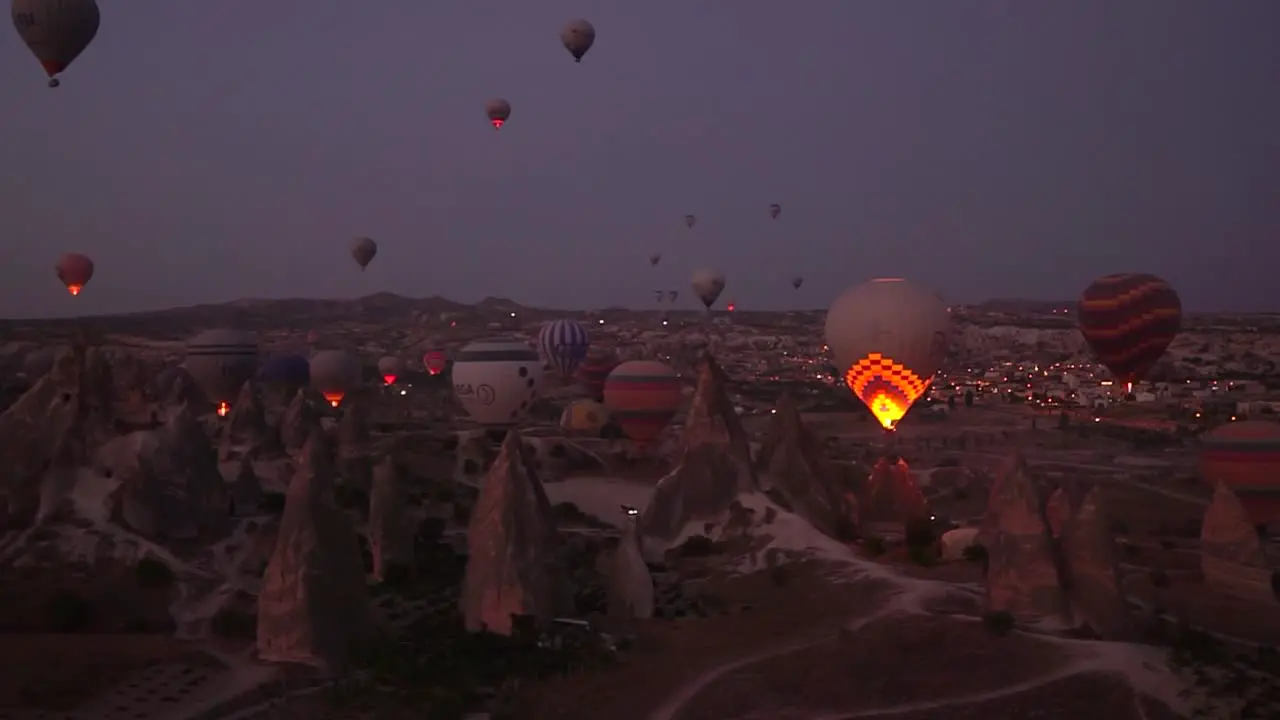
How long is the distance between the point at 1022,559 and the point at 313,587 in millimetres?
10423

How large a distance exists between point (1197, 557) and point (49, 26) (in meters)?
28.6

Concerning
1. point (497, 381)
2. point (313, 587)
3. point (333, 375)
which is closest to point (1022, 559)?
point (313, 587)

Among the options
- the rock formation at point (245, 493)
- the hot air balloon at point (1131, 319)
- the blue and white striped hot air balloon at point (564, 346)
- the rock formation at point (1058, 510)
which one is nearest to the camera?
the rock formation at point (1058, 510)

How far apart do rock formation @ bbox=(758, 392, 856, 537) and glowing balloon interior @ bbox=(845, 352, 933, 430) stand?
3.38 meters

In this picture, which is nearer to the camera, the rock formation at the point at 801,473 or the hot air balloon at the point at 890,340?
the rock formation at the point at 801,473

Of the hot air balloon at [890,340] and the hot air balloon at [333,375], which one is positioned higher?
the hot air balloon at [890,340]

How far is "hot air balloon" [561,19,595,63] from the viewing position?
42.8 meters

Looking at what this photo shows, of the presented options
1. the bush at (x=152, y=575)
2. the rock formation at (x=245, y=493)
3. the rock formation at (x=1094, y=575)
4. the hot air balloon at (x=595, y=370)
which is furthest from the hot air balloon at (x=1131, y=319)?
the bush at (x=152, y=575)

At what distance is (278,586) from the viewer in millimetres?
17453

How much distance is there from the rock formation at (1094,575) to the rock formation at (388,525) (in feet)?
40.1

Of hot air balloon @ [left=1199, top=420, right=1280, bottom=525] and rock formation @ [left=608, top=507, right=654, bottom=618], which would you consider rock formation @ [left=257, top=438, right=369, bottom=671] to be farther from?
hot air balloon @ [left=1199, top=420, right=1280, bottom=525]

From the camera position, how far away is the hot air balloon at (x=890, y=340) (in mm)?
30453

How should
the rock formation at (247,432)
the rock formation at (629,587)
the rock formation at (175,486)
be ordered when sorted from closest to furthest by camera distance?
the rock formation at (629,587), the rock formation at (175,486), the rock formation at (247,432)

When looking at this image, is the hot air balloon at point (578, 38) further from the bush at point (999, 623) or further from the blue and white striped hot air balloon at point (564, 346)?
the bush at point (999, 623)
